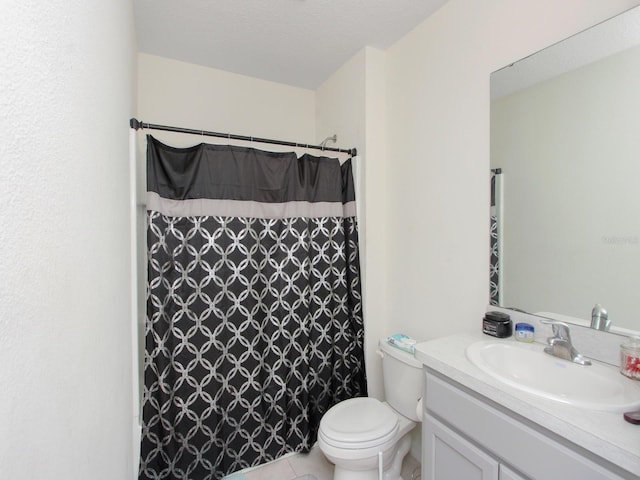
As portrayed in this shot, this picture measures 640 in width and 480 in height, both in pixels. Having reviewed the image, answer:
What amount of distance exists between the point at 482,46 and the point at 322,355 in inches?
76.1

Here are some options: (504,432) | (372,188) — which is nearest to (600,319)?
(504,432)

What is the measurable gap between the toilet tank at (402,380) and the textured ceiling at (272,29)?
190cm

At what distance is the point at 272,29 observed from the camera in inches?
73.3

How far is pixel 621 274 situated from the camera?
3.54 feet

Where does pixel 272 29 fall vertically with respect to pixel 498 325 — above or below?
above

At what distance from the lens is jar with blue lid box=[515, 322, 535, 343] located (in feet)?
4.25

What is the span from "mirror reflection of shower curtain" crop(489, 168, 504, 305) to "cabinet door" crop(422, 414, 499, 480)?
648mm

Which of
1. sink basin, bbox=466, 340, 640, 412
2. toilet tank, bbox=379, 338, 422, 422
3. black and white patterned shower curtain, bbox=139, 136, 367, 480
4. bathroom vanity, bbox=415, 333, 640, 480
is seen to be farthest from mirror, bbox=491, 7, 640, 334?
black and white patterned shower curtain, bbox=139, 136, 367, 480

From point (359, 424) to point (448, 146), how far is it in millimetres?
1538

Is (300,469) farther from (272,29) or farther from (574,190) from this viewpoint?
(272,29)

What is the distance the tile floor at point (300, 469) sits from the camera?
172 centimetres

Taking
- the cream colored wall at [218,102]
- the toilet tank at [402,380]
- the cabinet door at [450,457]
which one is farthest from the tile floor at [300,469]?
the cream colored wall at [218,102]

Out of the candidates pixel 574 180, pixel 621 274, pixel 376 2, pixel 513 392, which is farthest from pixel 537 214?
pixel 376 2

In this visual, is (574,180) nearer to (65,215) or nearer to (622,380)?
(622,380)
